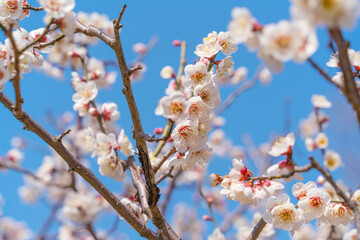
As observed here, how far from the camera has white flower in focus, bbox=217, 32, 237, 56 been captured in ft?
5.66

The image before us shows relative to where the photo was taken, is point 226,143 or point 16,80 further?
point 226,143

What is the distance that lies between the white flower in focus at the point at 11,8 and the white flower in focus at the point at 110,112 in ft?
2.83

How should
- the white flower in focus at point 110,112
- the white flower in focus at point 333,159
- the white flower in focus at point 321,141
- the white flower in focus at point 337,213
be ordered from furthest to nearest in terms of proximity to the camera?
the white flower in focus at point 333,159, the white flower in focus at point 321,141, the white flower in focus at point 110,112, the white flower in focus at point 337,213

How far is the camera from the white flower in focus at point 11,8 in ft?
5.33

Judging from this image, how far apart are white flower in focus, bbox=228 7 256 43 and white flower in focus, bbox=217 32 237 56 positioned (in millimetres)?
569

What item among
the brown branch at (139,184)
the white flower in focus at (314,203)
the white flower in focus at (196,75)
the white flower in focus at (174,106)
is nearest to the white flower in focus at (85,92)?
the brown branch at (139,184)

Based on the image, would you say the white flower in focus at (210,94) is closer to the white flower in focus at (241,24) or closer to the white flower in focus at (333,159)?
the white flower in focus at (241,24)

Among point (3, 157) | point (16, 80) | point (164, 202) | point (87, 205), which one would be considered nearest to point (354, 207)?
point (16, 80)

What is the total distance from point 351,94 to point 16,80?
1.08 meters

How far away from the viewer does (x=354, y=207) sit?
106cm

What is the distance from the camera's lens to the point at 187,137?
1567 mm

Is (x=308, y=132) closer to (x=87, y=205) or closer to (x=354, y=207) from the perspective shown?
(x=87, y=205)

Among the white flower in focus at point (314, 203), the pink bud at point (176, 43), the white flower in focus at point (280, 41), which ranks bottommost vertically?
the white flower in focus at point (314, 203)

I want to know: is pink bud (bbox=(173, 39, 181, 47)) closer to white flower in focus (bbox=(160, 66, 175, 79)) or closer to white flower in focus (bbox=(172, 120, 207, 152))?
white flower in focus (bbox=(160, 66, 175, 79))
